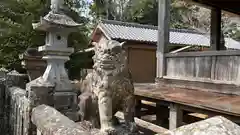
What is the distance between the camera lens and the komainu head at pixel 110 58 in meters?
2.79

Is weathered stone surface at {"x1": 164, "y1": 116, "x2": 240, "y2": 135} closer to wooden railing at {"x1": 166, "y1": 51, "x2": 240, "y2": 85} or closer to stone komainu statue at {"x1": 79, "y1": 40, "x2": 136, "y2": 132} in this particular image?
stone komainu statue at {"x1": 79, "y1": 40, "x2": 136, "y2": 132}

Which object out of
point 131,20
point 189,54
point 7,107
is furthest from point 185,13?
point 7,107

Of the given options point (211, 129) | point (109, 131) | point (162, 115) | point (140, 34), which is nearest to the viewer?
point (211, 129)

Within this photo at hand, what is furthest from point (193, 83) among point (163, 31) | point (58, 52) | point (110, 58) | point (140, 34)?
point (140, 34)

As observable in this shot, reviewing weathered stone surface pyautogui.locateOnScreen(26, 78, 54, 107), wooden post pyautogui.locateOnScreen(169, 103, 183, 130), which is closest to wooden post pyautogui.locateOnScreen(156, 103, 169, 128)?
wooden post pyautogui.locateOnScreen(169, 103, 183, 130)

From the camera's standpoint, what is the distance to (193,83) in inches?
208

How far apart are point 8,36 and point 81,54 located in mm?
2695

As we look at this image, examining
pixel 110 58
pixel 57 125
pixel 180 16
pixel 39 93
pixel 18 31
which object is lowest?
pixel 57 125

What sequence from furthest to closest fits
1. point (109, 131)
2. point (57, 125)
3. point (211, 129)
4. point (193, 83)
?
1. point (193, 83)
2. point (109, 131)
3. point (57, 125)
4. point (211, 129)

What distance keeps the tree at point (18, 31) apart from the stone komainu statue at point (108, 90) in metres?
5.55

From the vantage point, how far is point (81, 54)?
1026cm

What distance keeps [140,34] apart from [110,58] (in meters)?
10.3

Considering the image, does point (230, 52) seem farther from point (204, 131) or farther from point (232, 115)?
point (204, 131)

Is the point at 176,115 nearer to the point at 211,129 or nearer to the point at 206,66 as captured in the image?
the point at 206,66
